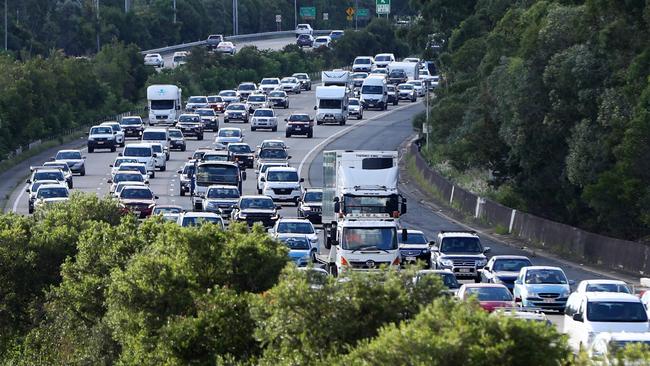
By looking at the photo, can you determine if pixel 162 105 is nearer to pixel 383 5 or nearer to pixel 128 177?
pixel 128 177

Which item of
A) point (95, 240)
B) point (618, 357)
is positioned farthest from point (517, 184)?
point (618, 357)

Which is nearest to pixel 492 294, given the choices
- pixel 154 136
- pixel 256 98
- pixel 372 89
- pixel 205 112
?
pixel 154 136

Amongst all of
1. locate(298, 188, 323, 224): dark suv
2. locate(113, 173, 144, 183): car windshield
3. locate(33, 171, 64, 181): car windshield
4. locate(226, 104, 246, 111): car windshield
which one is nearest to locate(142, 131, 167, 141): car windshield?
locate(33, 171, 64, 181): car windshield

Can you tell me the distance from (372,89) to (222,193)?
57.2 metres

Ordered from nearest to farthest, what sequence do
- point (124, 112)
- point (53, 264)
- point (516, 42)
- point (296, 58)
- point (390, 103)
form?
point (53, 264) < point (516, 42) < point (124, 112) < point (390, 103) < point (296, 58)

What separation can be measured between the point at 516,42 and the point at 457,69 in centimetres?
1362

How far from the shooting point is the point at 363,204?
45.8 m

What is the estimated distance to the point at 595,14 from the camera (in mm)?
59938

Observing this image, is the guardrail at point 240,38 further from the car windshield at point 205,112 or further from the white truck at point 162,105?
the car windshield at point 205,112

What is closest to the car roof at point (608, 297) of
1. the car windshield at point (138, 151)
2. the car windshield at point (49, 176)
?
the car windshield at point (49, 176)

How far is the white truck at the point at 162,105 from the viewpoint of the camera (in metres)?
98.7

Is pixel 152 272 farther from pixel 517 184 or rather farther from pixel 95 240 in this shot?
pixel 517 184

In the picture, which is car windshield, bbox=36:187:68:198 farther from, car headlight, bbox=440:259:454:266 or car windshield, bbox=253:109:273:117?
car windshield, bbox=253:109:273:117

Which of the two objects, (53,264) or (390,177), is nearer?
(53,264)
